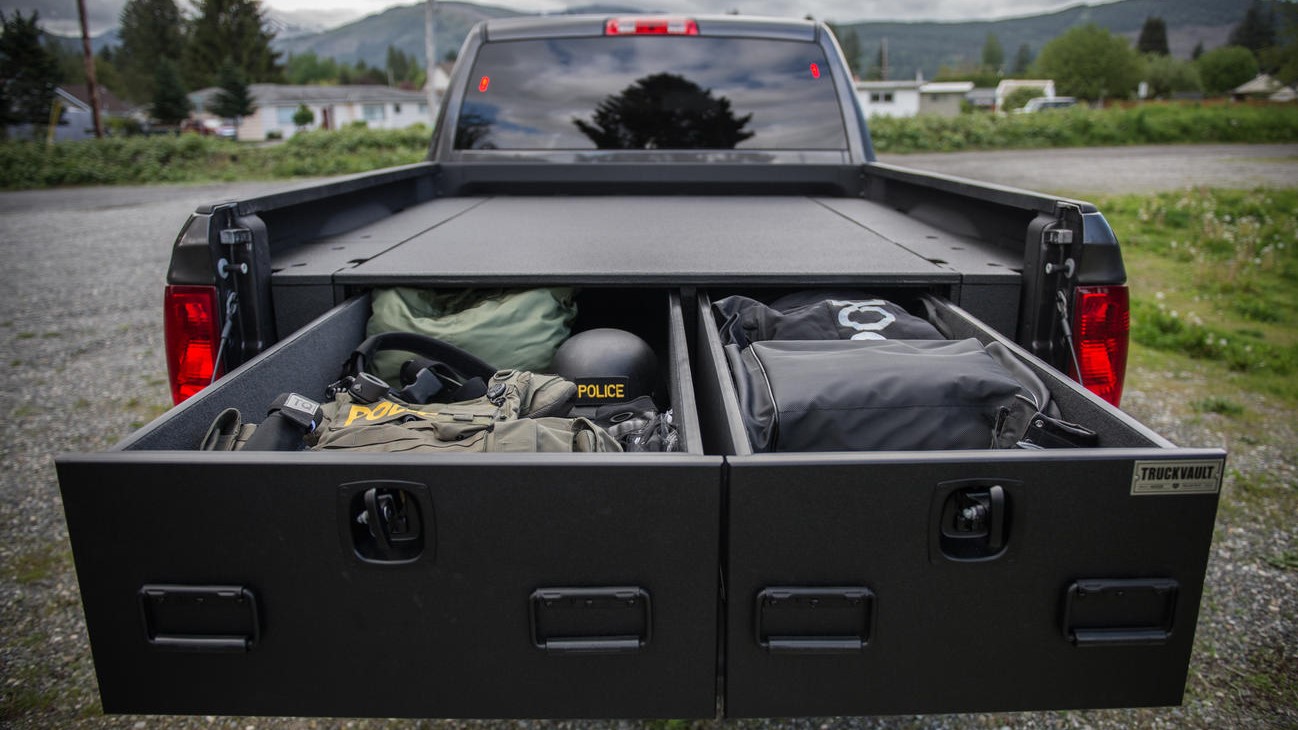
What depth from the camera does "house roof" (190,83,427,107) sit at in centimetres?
7369

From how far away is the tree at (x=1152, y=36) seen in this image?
341 ft

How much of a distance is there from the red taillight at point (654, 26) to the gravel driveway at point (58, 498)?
3.30 metres

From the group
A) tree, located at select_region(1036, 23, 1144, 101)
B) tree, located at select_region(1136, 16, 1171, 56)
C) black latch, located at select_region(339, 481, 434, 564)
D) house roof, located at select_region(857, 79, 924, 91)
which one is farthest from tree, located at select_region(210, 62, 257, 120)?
tree, located at select_region(1136, 16, 1171, 56)

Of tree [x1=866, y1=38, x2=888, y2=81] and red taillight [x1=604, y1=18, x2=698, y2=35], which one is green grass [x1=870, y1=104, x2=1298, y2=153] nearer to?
red taillight [x1=604, y1=18, x2=698, y2=35]

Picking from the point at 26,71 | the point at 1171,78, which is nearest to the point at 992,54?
the point at 1171,78

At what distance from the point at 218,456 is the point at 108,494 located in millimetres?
190

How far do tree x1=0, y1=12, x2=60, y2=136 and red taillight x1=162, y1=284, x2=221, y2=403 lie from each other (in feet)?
175

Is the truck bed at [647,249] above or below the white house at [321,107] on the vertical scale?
below

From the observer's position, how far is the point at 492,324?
8.25 ft

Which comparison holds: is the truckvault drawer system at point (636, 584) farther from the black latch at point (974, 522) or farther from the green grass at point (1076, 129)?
the green grass at point (1076, 129)

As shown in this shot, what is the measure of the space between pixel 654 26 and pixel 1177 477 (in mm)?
3614

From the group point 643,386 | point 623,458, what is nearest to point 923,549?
point 623,458

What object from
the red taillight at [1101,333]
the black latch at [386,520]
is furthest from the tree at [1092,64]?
the black latch at [386,520]

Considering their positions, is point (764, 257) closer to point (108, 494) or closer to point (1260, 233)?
point (108, 494)
